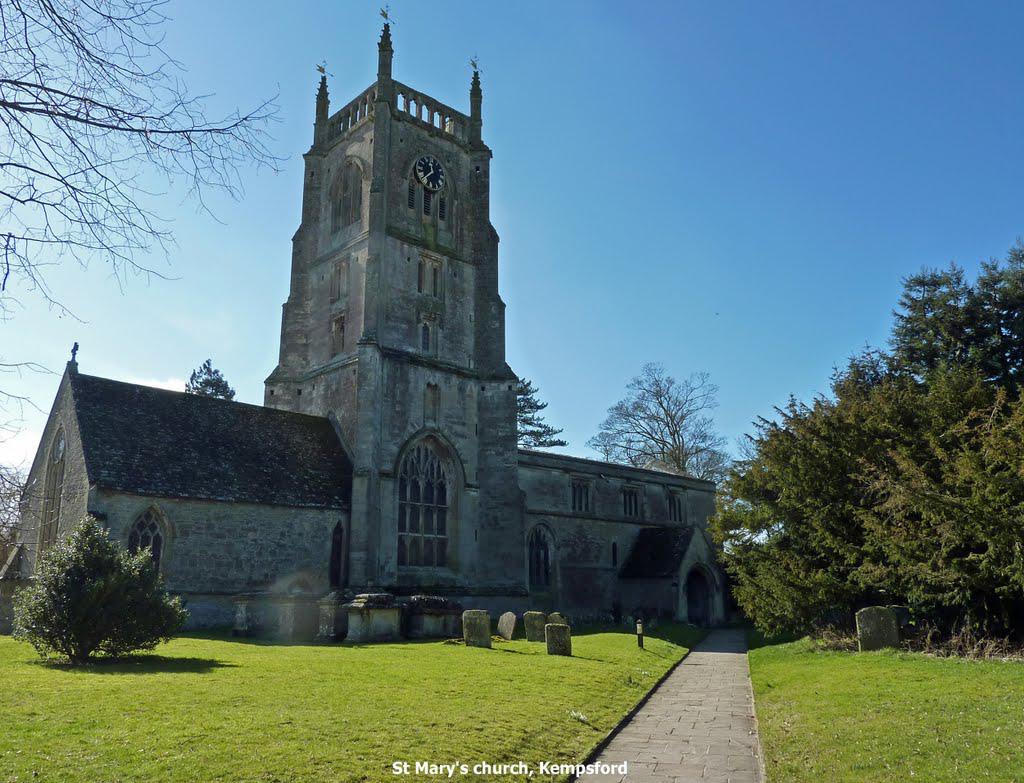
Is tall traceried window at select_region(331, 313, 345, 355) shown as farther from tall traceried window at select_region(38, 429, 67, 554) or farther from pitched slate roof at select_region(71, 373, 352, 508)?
tall traceried window at select_region(38, 429, 67, 554)

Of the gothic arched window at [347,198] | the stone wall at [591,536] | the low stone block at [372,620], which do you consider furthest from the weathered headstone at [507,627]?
the gothic arched window at [347,198]

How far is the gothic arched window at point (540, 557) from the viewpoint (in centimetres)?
3625

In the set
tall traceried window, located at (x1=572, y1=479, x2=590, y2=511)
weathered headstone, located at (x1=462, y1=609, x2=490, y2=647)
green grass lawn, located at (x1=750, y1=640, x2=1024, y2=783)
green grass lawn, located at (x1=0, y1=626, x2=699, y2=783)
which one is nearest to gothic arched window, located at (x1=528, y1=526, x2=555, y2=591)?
tall traceried window, located at (x1=572, y1=479, x2=590, y2=511)

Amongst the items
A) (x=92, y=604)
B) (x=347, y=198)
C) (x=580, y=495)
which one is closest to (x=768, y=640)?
(x=580, y=495)

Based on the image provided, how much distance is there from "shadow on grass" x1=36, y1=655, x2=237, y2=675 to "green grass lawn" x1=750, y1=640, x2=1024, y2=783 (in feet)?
30.7

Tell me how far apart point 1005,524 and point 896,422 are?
17.0 ft

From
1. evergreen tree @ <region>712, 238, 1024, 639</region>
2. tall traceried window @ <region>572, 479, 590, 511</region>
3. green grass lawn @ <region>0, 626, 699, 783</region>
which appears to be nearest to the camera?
green grass lawn @ <region>0, 626, 699, 783</region>

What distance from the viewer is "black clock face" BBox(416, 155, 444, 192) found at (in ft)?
112

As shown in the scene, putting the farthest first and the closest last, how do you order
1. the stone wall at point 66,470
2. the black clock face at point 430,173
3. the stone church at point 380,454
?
the black clock face at point 430,173, the stone church at point 380,454, the stone wall at point 66,470

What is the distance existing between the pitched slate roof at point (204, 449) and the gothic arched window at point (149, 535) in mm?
803

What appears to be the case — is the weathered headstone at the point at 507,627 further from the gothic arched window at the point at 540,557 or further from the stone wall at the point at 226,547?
the gothic arched window at the point at 540,557

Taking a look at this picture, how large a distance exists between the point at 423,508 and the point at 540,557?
8.66 meters

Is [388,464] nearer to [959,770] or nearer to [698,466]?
[959,770]

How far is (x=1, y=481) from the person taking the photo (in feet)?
18.2
